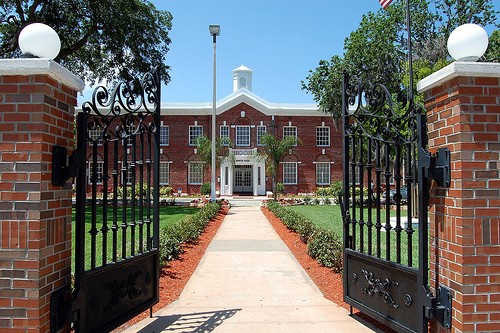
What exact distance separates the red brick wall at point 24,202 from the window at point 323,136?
35.1 m

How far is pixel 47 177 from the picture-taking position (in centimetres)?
313

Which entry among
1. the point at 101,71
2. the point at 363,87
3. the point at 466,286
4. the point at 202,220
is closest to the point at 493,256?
the point at 466,286

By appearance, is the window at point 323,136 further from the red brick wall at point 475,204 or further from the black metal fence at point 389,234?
the red brick wall at point 475,204

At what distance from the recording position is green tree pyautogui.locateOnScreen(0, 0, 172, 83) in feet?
62.8

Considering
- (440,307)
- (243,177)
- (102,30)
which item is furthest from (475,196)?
(243,177)

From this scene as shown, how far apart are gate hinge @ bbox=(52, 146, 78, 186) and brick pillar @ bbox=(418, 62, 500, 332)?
9.83 ft

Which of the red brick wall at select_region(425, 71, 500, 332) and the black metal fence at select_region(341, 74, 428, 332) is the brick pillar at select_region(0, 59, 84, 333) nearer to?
the black metal fence at select_region(341, 74, 428, 332)

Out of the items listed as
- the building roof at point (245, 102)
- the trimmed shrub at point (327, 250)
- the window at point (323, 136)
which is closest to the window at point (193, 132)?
the building roof at point (245, 102)

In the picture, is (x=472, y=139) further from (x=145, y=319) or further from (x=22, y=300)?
(x=145, y=319)

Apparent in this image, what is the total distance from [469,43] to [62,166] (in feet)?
11.0

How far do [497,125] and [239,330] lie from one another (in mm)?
3166

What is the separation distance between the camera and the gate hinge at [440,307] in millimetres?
3273

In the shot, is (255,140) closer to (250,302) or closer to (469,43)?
(250,302)

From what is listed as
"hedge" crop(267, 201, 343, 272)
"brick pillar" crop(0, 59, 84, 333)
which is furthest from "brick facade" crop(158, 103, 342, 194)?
"brick pillar" crop(0, 59, 84, 333)
